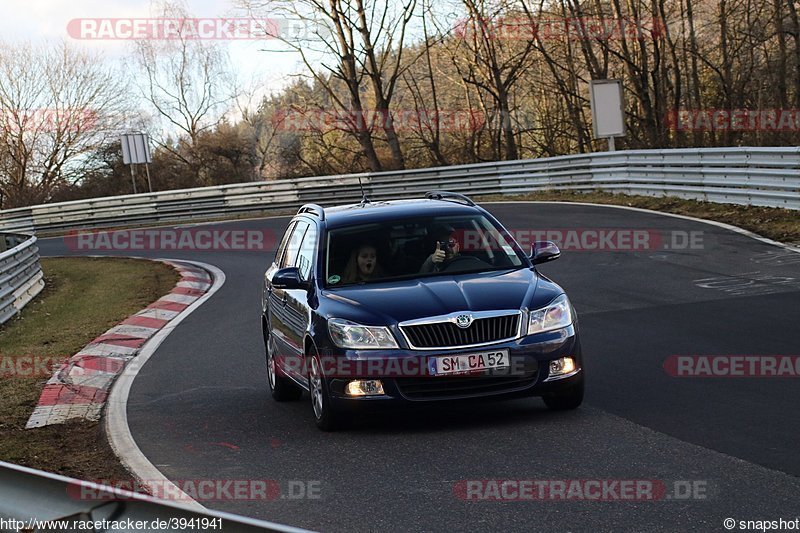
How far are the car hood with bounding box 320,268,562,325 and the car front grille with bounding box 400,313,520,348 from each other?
0.08 meters

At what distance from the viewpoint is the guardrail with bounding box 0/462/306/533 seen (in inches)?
122

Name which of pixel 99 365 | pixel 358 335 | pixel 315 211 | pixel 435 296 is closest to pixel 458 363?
pixel 435 296

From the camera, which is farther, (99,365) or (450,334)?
(99,365)

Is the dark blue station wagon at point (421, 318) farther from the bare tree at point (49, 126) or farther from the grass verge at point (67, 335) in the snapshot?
the bare tree at point (49, 126)

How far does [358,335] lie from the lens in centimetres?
723

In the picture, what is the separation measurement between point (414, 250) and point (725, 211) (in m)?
13.5

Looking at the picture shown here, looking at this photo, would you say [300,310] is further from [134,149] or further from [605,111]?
[134,149]

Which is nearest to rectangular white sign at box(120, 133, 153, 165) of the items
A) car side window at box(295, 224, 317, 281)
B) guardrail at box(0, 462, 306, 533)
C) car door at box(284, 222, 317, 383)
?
car side window at box(295, 224, 317, 281)

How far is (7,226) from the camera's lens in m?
41.2

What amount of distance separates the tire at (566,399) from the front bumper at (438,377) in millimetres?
85

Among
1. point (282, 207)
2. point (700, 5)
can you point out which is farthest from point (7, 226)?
point (700, 5)

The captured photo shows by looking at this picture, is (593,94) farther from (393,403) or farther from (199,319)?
(393,403)

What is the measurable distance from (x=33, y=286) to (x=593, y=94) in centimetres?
1677

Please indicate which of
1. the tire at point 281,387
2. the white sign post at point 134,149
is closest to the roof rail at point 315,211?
the tire at point 281,387
